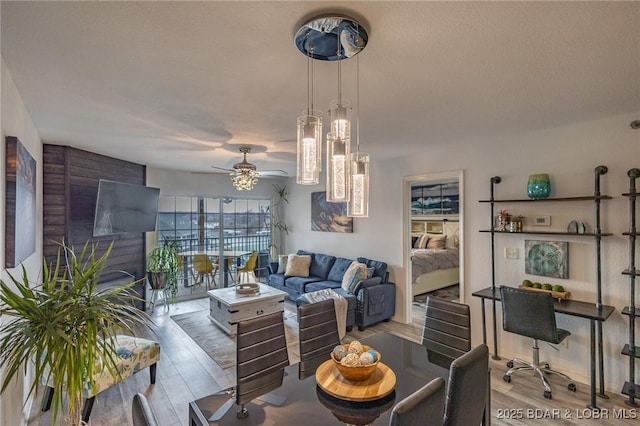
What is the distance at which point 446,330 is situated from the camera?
2479 mm

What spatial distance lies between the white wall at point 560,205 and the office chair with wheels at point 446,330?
1.55 metres

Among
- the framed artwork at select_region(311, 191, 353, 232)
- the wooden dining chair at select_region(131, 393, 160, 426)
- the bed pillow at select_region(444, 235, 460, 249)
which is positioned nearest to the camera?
the wooden dining chair at select_region(131, 393, 160, 426)

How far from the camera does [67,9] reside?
4.50 feet

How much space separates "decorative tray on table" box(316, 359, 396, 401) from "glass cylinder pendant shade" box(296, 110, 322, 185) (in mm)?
1097

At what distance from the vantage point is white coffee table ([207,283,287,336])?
423 cm

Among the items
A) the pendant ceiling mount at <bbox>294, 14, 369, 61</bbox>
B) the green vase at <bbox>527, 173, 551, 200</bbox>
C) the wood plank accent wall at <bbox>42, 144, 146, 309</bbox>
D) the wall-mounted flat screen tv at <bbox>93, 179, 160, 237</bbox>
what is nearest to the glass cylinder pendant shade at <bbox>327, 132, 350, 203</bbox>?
the pendant ceiling mount at <bbox>294, 14, 369, 61</bbox>

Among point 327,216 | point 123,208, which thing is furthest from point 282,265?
point 123,208

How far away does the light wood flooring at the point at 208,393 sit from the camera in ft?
8.27

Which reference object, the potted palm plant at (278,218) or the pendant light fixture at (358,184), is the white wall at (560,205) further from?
the potted palm plant at (278,218)

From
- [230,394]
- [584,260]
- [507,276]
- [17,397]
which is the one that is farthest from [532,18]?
[17,397]

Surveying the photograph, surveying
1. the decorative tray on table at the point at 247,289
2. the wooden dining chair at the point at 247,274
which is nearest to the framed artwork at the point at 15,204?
the decorative tray on table at the point at 247,289

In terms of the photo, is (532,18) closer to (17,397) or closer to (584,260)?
(584,260)

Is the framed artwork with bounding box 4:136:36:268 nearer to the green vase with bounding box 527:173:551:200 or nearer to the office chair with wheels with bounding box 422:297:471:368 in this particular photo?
the office chair with wheels with bounding box 422:297:471:368

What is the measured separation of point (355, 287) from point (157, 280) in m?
3.32
